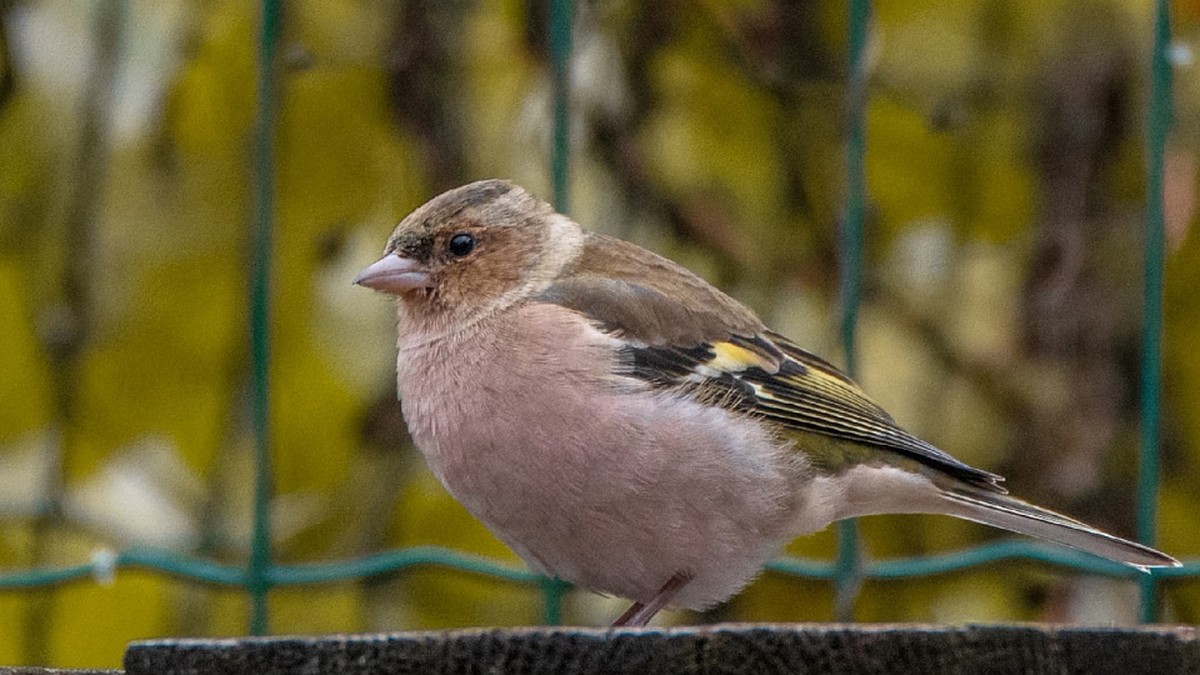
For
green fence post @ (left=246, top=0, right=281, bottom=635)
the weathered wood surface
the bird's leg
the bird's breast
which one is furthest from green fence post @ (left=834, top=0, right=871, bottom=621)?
the weathered wood surface

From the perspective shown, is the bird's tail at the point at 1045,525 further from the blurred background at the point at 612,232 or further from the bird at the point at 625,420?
the blurred background at the point at 612,232

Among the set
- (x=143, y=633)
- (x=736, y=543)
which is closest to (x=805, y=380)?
(x=736, y=543)

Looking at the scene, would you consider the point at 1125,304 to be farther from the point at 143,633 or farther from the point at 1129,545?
the point at 143,633

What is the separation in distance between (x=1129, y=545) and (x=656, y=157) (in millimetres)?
1613

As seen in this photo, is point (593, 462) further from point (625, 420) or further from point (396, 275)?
point (396, 275)

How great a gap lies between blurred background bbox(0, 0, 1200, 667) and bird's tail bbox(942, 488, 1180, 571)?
0.94 meters

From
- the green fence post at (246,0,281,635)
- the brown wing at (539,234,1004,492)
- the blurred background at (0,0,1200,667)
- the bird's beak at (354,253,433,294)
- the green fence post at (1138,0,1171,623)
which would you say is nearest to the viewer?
the brown wing at (539,234,1004,492)

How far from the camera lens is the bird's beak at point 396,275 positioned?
3021 mm

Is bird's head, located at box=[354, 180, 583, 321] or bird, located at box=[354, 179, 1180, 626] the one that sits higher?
bird's head, located at box=[354, 180, 583, 321]

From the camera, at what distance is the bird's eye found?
10.2 feet

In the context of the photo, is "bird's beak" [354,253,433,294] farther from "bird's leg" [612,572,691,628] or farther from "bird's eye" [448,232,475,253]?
"bird's leg" [612,572,691,628]

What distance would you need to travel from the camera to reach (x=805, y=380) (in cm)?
306

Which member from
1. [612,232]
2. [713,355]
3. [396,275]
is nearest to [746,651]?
[713,355]

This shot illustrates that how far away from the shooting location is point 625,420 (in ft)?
8.87
